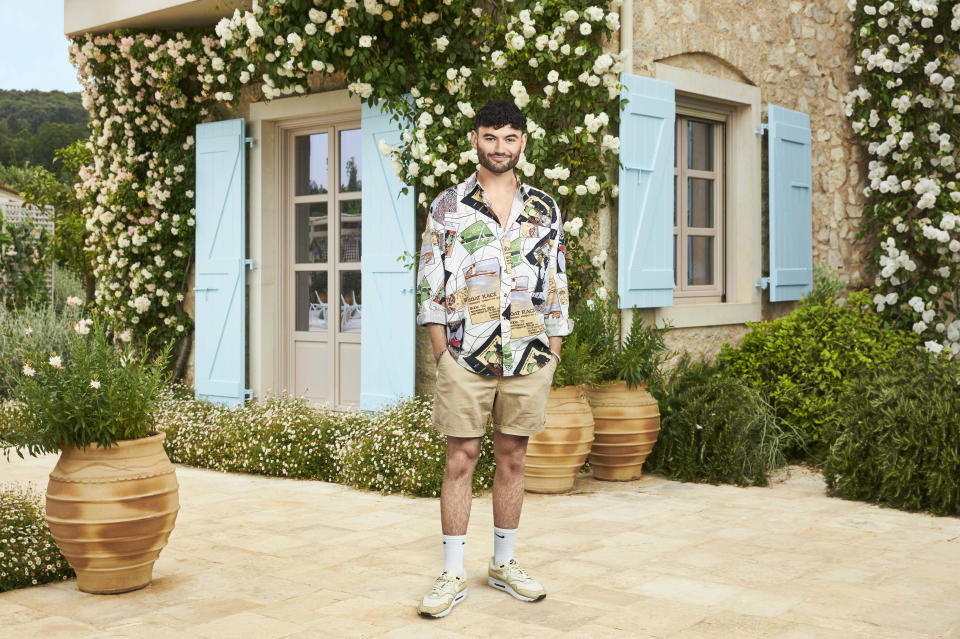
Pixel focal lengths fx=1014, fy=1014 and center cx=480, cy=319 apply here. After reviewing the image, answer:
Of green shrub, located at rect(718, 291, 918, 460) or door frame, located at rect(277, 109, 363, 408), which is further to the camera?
door frame, located at rect(277, 109, 363, 408)

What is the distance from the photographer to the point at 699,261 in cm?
747

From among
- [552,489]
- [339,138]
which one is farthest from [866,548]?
[339,138]

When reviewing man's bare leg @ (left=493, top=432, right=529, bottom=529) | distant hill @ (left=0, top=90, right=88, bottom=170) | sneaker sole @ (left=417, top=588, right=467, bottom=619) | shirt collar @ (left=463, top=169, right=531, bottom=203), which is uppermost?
distant hill @ (left=0, top=90, right=88, bottom=170)

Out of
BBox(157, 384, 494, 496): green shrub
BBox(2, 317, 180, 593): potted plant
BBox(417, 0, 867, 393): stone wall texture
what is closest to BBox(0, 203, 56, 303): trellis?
BBox(157, 384, 494, 496): green shrub

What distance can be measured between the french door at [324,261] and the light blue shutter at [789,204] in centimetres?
307

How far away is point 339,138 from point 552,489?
3381mm

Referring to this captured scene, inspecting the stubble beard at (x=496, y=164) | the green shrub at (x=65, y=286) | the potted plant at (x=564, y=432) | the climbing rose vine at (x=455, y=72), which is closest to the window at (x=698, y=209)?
the climbing rose vine at (x=455, y=72)

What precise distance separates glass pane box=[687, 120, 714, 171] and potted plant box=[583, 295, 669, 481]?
186 cm

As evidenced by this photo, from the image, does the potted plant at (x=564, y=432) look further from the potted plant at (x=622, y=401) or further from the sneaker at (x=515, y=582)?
the sneaker at (x=515, y=582)

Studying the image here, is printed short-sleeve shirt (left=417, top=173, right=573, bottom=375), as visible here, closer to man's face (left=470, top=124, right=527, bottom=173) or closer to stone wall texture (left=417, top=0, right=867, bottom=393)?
man's face (left=470, top=124, right=527, bottom=173)

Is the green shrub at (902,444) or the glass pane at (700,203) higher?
the glass pane at (700,203)

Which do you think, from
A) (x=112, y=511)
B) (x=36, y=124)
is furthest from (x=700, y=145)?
(x=36, y=124)

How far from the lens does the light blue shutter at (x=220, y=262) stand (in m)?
7.71

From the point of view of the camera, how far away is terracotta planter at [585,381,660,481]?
583cm
